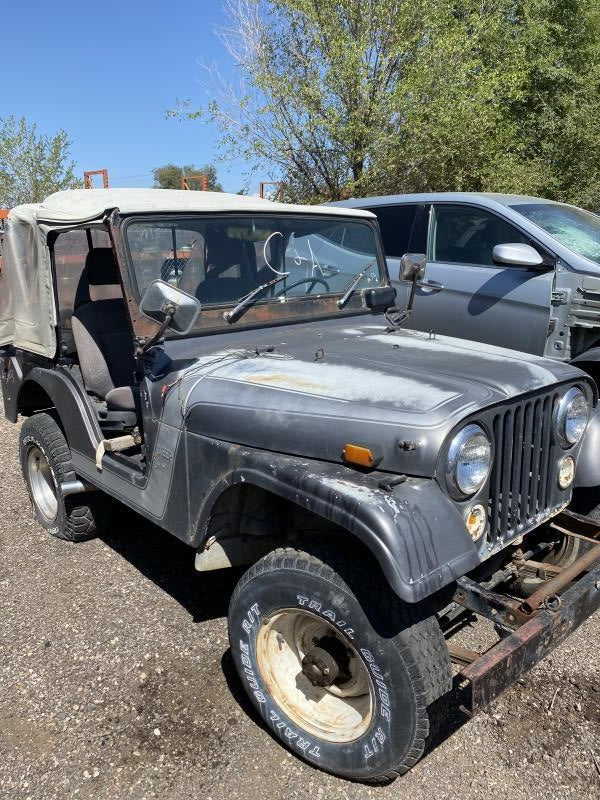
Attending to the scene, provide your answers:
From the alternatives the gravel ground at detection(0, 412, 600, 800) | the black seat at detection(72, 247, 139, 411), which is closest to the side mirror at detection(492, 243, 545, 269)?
the gravel ground at detection(0, 412, 600, 800)

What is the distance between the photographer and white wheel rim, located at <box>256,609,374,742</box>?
7.84ft

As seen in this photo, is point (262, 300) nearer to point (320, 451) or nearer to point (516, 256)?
point (320, 451)

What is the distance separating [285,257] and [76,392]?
1.35 metres

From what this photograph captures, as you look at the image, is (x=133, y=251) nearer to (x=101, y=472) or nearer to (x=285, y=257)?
(x=285, y=257)

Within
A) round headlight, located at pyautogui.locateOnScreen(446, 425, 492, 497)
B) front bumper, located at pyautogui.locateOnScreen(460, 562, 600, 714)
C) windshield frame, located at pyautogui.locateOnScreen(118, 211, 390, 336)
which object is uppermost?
windshield frame, located at pyautogui.locateOnScreen(118, 211, 390, 336)

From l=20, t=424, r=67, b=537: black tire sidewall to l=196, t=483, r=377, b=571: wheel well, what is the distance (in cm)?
155

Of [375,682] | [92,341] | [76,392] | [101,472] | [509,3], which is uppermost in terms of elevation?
[509,3]

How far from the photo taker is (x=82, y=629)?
3357 mm

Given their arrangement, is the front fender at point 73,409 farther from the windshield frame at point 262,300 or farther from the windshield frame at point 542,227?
the windshield frame at point 542,227

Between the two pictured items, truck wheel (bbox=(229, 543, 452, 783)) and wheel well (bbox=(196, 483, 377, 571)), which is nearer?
truck wheel (bbox=(229, 543, 452, 783))

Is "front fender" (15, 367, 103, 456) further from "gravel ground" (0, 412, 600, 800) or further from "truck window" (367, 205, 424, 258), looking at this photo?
"truck window" (367, 205, 424, 258)

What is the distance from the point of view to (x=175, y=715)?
2.74 meters

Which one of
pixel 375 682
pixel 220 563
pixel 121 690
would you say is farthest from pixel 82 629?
pixel 375 682

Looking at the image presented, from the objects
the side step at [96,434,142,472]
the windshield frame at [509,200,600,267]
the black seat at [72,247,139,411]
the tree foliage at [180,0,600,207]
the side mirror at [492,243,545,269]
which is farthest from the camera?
the tree foliage at [180,0,600,207]
